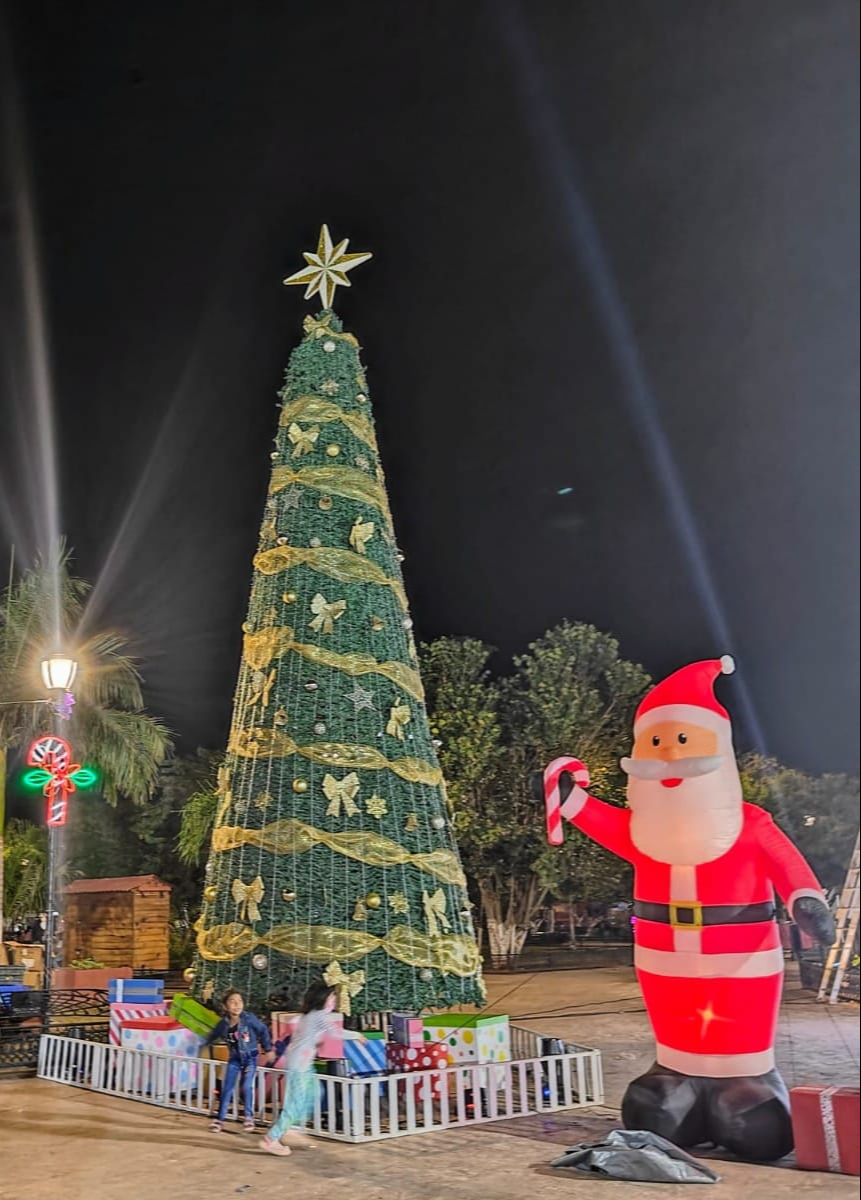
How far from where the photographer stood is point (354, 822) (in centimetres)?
496

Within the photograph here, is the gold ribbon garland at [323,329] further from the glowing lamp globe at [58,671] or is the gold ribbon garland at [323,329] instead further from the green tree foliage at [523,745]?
the glowing lamp globe at [58,671]

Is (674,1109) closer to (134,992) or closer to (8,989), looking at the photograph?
(134,992)

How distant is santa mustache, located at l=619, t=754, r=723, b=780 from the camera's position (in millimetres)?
3600

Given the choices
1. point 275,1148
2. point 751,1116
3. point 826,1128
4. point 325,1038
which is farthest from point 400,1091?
point 826,1128

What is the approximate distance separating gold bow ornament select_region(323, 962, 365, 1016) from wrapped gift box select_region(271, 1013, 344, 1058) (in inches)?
6.2

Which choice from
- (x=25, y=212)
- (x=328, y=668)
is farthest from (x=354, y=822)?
(x=25, y=212)

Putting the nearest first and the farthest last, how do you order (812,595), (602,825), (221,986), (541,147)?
(812,595), (602,825), (541,147), (221,986)

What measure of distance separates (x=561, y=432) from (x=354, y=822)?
1949mm

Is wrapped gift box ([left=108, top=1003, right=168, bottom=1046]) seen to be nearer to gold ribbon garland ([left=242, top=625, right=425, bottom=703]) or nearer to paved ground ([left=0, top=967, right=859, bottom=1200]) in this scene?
paved ground ([left=0, top=967, right=859, bottom=1200])

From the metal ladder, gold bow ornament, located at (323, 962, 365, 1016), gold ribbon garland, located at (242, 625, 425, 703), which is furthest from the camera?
gold ribbon garland, located at (242, 625, 425, 703)

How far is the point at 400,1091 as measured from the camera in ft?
14.5

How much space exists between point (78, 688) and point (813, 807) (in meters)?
4.27

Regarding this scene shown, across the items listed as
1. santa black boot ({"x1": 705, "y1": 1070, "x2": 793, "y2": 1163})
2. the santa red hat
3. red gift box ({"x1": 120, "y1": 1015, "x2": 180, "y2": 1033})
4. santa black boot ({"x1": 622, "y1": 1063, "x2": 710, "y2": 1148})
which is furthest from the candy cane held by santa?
red gift box ({"x1": 120, "y1": 1015, "x2": 180, "y2": 1033})

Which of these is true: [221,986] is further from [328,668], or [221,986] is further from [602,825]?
[602,825]
